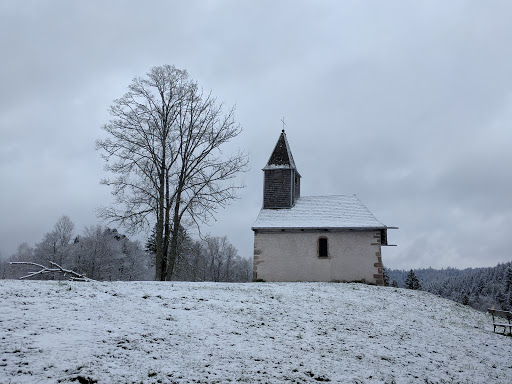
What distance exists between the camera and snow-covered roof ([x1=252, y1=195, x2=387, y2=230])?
23.9 meters

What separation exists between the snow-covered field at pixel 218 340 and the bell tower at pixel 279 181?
12584 mm

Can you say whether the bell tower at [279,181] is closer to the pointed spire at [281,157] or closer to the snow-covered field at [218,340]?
the pointed spire at [281,157]

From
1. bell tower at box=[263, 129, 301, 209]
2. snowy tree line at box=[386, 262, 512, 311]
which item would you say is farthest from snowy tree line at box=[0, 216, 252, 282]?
snowy tree line at box=[386, 262, 512, 311]

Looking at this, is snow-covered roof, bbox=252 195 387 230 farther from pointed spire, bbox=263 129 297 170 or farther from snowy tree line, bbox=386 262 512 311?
snowy tree line, bbox=386 262 512 311

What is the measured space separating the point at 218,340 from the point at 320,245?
52.3 feet

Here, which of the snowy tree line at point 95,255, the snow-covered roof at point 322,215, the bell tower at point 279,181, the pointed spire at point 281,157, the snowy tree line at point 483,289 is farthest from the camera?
the snowy tree line at point 483,289

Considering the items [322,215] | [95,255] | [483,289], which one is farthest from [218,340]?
[483,289]

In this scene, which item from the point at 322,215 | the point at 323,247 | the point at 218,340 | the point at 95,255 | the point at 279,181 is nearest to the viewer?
the point at 218,340

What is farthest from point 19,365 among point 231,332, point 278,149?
point 278,149

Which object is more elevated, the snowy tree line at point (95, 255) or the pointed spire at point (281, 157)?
the pointed spire at point (281, 157)

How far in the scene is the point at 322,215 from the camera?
25219 mm

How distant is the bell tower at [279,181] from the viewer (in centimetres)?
2688

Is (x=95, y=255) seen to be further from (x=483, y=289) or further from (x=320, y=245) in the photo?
(x=483, y=289)

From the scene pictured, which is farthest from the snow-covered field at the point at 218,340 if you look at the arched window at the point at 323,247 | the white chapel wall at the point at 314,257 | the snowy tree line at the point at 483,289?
the snowy tree line at the point at 483,289
